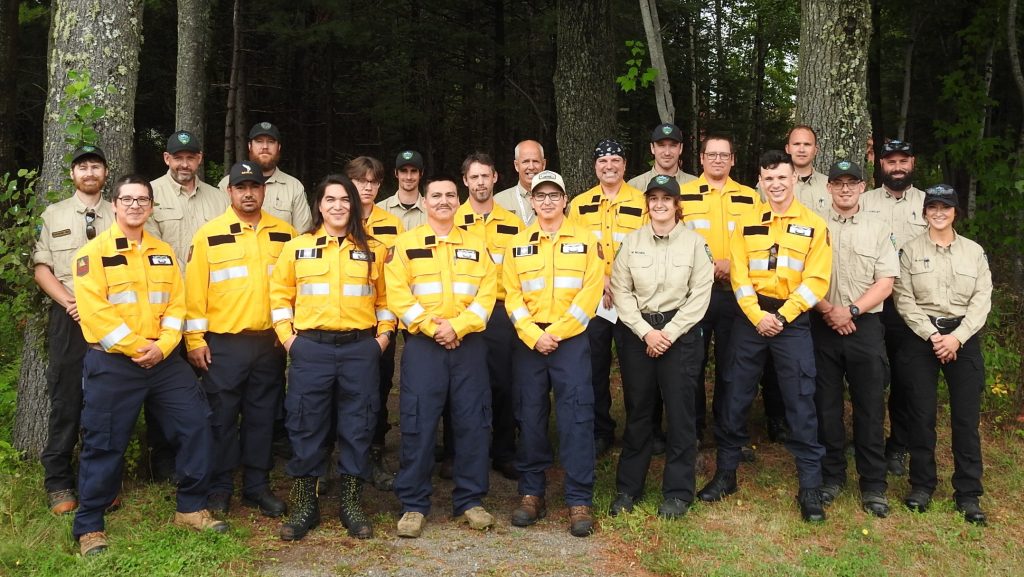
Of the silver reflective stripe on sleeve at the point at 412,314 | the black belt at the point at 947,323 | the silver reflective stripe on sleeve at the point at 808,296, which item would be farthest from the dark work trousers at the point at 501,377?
the black belt at the point at 947,323

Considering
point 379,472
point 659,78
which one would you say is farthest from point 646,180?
point 379,472

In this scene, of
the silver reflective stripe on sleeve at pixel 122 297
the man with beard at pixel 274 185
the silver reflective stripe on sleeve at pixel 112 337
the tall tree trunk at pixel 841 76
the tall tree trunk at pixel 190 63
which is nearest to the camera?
the silver reflective stripe on sleeve at pixel 112 337

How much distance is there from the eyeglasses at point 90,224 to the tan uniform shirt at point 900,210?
5.71m

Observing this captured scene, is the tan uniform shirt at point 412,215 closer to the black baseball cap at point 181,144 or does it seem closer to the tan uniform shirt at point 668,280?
the black baseball cap at point 181,144

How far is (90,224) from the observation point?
17.5 ft

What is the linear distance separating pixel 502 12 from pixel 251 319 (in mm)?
14364

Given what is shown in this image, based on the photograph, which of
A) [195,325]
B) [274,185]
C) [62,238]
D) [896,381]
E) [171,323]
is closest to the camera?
[171,323]

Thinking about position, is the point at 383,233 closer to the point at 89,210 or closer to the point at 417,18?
the point at 89,210

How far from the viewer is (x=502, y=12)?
1791 centimetres

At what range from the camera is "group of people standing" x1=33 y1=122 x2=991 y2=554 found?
5.08 m

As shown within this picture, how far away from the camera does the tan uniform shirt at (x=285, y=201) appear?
243 inches

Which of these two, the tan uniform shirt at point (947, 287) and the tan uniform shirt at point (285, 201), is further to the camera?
the tan uniform shirt at point (285, 201)

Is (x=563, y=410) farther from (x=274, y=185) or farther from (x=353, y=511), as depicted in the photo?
(x=274, y=185)

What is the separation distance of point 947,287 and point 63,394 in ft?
20.6
